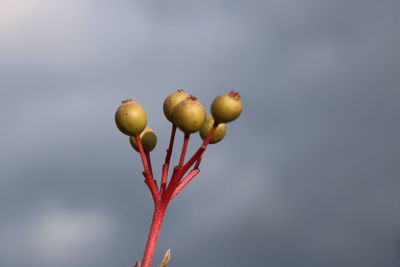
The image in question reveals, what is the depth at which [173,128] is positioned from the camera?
5.79 m

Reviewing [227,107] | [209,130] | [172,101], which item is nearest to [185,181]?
[209,130]

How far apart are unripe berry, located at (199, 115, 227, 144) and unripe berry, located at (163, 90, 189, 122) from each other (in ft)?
1.34

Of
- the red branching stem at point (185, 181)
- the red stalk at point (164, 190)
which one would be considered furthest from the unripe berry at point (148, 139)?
the red branching stem at point (185, 181)

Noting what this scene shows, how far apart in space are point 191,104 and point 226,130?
1.09m

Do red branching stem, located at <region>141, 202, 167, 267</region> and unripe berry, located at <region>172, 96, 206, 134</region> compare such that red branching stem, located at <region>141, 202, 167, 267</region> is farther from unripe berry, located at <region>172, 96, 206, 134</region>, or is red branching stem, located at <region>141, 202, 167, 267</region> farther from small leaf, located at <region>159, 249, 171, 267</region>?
unripe berry, located at <region>172, 96, 206, 134</region>

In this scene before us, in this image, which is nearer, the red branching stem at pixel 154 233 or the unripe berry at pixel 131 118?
the red branching stem at pixel 154 233

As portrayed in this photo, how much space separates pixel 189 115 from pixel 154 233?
51.1 inches

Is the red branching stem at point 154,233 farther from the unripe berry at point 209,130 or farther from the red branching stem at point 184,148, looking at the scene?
the unripe berry at point 209,130

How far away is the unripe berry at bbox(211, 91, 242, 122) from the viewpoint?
17.4 feet

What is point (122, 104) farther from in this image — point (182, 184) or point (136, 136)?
point (182, 184)

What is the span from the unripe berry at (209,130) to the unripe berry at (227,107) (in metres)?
0.61

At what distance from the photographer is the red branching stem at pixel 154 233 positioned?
546 centimetres

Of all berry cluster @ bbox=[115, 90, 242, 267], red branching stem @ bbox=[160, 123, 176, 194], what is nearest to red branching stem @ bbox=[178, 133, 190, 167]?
berry cluster @ bbox=[115, 90, 242, 267]

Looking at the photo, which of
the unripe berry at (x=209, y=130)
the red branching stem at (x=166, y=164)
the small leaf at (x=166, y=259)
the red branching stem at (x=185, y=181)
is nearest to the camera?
the small leaf at (x=166, y=259)
